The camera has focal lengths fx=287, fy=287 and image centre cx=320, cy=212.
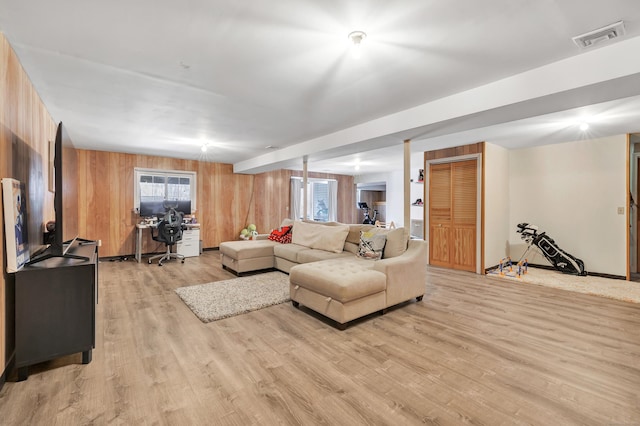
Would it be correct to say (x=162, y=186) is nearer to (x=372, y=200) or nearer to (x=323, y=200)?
(x=323, y=200)

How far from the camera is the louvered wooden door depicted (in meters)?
5.16

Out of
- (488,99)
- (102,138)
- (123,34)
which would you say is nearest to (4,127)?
(123,34)

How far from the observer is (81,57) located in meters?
2.39

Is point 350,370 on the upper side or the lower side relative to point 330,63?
lower

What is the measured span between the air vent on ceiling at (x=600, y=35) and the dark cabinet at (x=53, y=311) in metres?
3.99

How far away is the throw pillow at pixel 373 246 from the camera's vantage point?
12.6 feet

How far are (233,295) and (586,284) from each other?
5181 mm

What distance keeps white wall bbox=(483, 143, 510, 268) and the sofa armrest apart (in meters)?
2.12

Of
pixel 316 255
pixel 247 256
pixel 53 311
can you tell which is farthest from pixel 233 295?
pixel 53 311

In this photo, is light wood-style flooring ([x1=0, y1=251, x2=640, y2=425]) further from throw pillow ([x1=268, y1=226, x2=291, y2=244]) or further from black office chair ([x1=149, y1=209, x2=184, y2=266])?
black office chair ([x1=149, y1=209, x2=184, y2=266])

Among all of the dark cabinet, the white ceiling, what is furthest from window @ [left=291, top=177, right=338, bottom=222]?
the dark cabinet

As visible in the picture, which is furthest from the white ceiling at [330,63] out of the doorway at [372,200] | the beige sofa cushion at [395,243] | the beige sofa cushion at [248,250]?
the doorway at [372,200]

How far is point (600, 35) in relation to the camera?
2.03 m

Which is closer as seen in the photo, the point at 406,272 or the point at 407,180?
the point at 406,272
